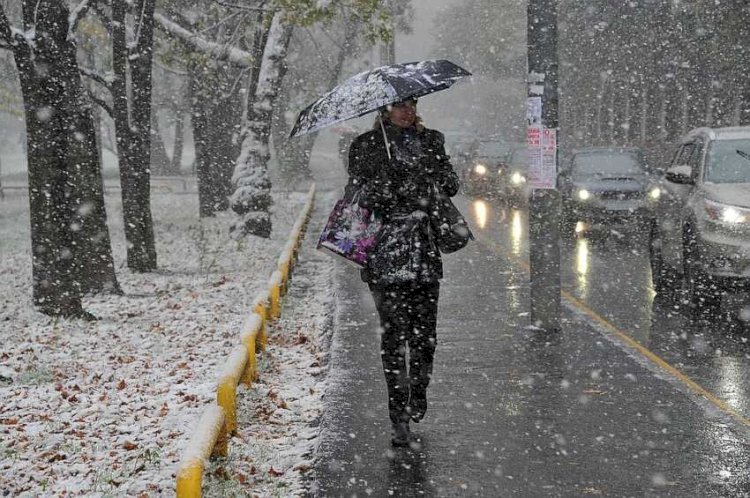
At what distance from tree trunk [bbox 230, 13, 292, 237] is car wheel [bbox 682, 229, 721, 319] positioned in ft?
32.0

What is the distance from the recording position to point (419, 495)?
519 centimetres

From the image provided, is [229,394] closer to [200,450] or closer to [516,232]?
[200,450]

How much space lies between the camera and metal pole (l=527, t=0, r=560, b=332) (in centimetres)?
866

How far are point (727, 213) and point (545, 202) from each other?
1.86 m

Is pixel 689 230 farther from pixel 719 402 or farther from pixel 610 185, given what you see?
pixel 610 185

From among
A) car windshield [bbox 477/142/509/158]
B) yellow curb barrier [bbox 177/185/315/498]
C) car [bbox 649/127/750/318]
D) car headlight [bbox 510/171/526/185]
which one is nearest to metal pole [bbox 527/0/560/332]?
car [bbox 649/127/750/318]

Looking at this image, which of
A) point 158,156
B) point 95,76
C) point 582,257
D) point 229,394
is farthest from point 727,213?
point 158,156

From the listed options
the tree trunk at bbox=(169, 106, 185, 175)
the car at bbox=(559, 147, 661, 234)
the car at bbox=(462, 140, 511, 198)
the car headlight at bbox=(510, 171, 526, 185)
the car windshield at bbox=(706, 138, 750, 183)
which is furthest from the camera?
the tree trunk at bbox=(169, 106, 185, 175)

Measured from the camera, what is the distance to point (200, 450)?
4723 mm

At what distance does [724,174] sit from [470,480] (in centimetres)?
611

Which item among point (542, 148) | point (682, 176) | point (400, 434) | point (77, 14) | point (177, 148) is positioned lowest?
point (400, 434)

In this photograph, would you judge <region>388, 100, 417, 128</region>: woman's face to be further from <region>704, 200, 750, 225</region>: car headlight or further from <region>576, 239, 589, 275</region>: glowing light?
<region>576, 239, 589, 275</region>: glowing light

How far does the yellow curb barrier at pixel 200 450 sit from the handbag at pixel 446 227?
5.20 feet

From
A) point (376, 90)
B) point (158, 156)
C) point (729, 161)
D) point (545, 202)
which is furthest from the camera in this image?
point (158, 156)
